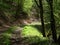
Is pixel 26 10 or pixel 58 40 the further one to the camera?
pixel 26 10

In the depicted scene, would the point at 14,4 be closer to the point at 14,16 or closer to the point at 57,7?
the point at 14,16

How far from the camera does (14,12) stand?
28094 millimetres

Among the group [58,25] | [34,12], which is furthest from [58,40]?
[34,12]

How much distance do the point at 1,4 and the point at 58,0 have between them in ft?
40.3

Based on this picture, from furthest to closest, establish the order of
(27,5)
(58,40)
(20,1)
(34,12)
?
(34,12) → (27,5) → (20,1) → (58,40)

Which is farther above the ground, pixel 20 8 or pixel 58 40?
pixel 58 40

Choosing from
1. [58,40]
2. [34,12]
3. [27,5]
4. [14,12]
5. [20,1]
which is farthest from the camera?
[34,12]

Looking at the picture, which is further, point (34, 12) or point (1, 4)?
point (34, 12)

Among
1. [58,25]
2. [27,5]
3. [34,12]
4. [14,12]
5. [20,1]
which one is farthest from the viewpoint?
[34,12]

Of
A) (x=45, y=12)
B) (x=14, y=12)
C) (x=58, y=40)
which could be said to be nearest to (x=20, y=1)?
(x=14, y=12)

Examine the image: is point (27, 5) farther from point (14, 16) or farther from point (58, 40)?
point (58, 40)

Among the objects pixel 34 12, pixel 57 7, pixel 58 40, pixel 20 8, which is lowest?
pixel 34 12

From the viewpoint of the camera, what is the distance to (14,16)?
27.2m

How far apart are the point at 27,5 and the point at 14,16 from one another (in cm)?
563
